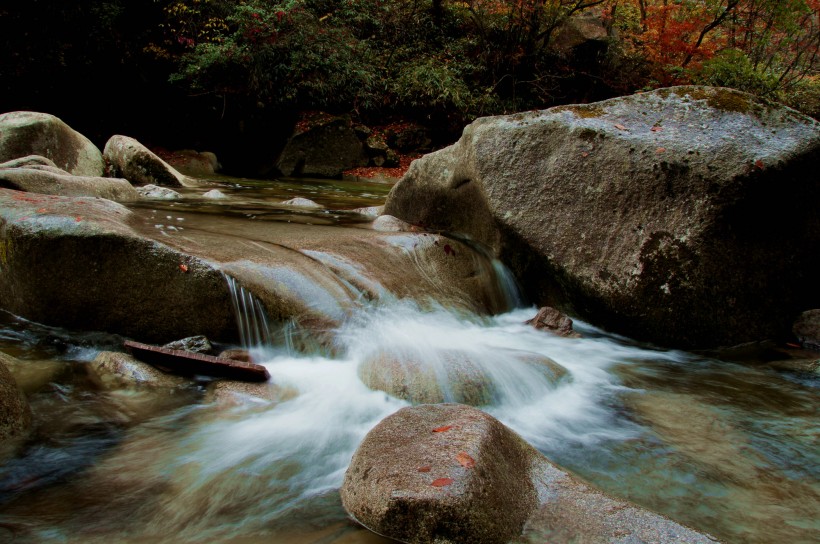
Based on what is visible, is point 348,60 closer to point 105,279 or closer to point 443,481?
point 105,279

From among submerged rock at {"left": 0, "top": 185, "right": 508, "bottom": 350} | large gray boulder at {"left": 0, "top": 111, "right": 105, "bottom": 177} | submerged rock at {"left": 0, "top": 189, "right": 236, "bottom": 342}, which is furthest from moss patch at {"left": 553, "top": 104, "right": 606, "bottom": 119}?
large gray boulder at {"left": 0, "top": 111, "right": 105, "bottom": 177}

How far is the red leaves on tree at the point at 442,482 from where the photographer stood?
5.96ft

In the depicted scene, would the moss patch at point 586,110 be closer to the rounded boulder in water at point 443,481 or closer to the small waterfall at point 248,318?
the small waterfall at point 248,318

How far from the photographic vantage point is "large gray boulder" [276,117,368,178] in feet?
52.0

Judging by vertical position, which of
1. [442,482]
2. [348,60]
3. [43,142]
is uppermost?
[348,60]

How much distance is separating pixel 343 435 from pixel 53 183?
541 centimetres

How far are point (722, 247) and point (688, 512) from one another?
2.78m

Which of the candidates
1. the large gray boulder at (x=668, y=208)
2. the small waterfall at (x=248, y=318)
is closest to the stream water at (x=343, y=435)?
the small waterfall at (x=248, y=318)

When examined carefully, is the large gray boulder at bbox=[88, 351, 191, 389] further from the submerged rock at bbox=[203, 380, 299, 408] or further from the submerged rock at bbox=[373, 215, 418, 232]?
the submerged rock at bbox=[373, 215, 418, 232]

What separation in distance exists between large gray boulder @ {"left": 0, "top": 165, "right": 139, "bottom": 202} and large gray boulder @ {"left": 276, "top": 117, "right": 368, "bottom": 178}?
8.71 m

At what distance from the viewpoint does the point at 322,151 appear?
632 inches

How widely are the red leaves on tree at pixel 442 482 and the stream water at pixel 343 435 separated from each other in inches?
11.5

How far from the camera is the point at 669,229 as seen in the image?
4.39 meters

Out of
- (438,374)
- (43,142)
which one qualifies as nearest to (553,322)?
(438,374)
